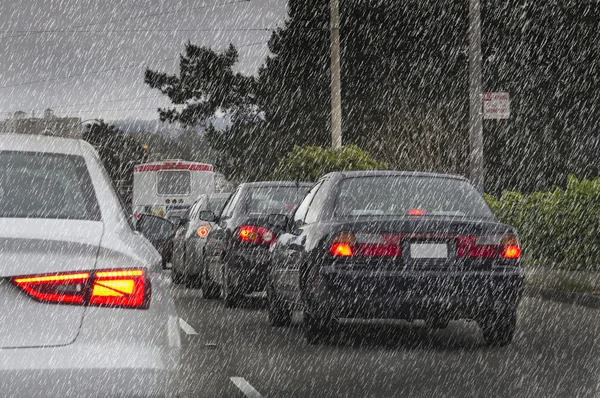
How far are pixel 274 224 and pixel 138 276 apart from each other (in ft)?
24.3

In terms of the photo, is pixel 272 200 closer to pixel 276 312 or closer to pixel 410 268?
pixel 276 312

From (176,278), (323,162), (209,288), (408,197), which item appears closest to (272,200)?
(209,288)

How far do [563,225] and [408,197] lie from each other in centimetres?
871

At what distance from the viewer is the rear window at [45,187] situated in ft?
17.1

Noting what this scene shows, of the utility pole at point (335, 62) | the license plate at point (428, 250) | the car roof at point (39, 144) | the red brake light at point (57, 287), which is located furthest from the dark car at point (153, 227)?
the utility pole at point (335, 62)

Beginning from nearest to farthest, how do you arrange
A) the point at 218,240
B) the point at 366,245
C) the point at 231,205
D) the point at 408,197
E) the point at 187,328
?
the point at 366,245, the point at 408,197, the point at 187,328, the point at 218,240, the point at 231,205

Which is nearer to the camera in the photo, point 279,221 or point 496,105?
point 279,221

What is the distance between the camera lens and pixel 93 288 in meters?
4.59

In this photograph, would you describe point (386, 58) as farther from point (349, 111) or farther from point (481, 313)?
point (481, 313)

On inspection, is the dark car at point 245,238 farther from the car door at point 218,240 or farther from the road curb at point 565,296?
the road curb at point 565,296

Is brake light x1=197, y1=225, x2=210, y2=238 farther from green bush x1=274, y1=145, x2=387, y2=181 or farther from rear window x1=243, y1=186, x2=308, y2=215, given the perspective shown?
green bush x1=274, y1=145, x2=387, y2=181

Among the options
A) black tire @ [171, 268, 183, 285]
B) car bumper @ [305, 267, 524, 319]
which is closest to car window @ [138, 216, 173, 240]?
car bumper @ [305, 267, 524, 319]

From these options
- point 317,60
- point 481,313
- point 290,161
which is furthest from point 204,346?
point 317,60

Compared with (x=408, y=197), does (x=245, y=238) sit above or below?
below
